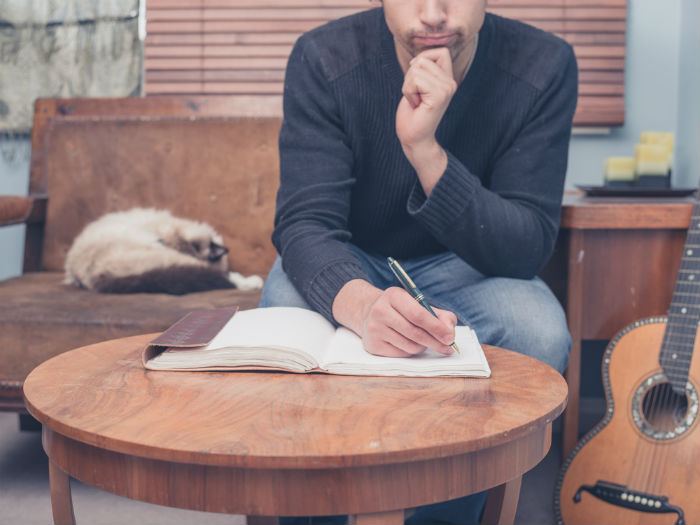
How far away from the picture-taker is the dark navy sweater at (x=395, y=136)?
127 cm

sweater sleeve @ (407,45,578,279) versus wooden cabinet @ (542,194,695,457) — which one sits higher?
sweater sleeve @ (407,45,578,279)

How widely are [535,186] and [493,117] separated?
0.17 m

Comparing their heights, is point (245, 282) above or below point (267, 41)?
below

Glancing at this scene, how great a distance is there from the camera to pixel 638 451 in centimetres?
134

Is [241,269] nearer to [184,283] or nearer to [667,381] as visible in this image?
[184,283]

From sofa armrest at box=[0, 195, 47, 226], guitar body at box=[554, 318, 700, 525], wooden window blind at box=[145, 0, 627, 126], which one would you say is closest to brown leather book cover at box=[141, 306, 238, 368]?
guitar body at box=[554, 318, 700, 525]

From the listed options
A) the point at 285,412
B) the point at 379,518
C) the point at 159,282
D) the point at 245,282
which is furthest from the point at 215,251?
the point at 379,518

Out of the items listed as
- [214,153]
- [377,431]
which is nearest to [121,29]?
[214,153]

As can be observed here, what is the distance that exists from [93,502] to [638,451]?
122 cm

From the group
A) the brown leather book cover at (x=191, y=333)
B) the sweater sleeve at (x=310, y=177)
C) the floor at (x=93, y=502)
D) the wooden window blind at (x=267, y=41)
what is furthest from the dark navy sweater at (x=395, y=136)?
the wooden window blind at (x=267, y=41)

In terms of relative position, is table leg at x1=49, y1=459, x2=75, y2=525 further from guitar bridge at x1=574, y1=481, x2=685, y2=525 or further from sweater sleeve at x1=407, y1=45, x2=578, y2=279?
guitar bridge at x1=574, y1=481, x2=685, y2=525

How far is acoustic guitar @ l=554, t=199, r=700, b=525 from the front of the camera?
4.24 ft

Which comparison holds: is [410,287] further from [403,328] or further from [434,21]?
[434,21]

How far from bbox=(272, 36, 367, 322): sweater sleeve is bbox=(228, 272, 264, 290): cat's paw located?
62cm
